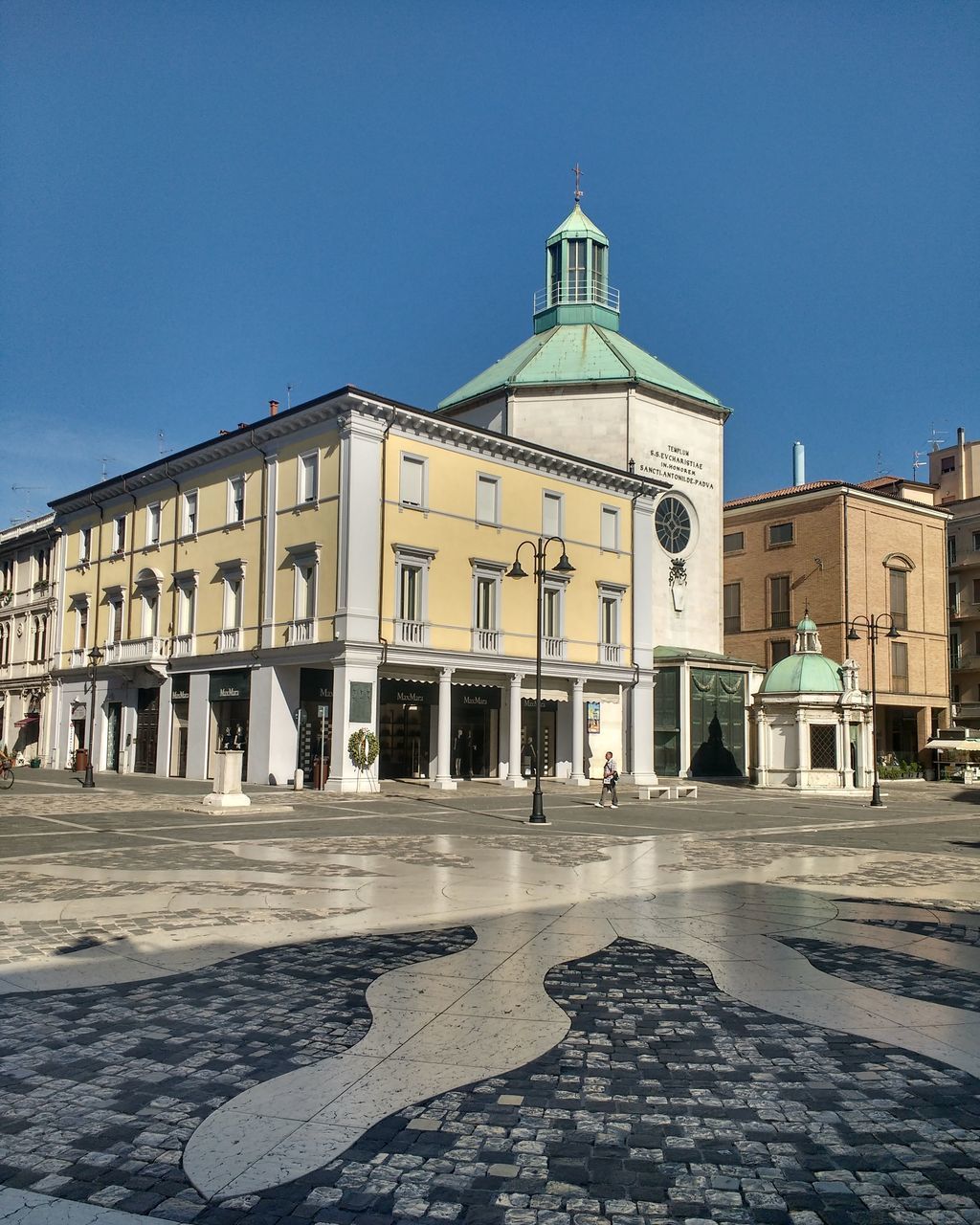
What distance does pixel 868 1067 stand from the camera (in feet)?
19.8

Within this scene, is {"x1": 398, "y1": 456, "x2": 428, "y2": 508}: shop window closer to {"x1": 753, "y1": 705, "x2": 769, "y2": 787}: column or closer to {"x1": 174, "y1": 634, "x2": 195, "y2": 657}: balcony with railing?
{"x1": 174, "y1": 634, "x2": 195, "y2": 657}: balcony with railing


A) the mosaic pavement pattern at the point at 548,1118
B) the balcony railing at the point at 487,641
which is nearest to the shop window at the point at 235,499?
the balcony railing at the point at 487,641

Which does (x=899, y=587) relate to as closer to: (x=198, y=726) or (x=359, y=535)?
(x=359, y=535)

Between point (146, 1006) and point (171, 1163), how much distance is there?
2.77m

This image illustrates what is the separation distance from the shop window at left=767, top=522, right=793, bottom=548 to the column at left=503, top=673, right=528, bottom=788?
25446mm

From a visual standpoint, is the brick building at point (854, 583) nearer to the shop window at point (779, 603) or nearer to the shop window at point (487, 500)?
the shop window at point (779, 603)

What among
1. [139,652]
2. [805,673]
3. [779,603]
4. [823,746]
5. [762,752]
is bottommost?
[762,752]

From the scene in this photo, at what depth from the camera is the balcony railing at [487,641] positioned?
3834 cm

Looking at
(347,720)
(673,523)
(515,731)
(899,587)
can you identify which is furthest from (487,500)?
(899,587)

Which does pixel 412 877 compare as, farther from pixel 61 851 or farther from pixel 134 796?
pixel 134 796

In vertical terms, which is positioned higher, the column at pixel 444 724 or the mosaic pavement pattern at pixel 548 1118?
the column at pixel 444 724

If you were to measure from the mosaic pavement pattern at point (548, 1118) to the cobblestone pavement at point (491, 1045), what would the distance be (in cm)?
2

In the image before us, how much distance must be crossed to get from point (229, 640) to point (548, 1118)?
1408 inches

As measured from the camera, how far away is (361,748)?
111 ft
